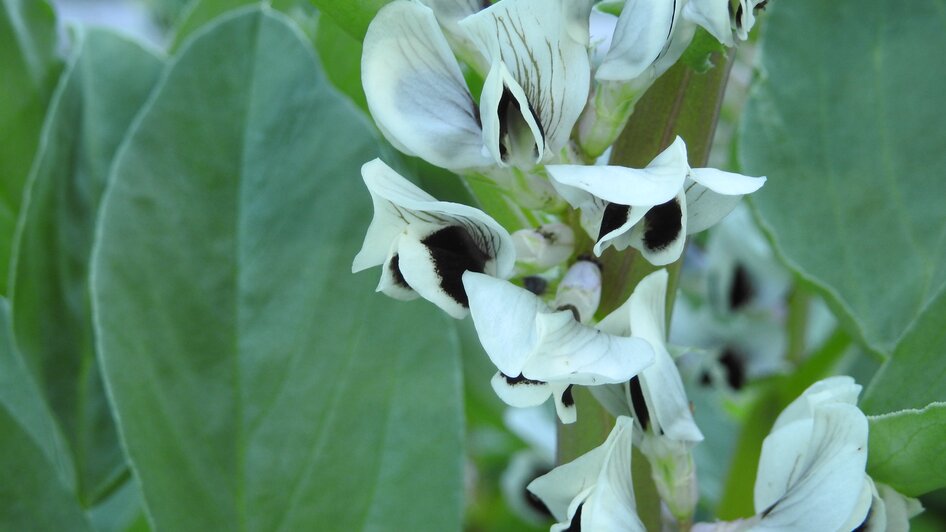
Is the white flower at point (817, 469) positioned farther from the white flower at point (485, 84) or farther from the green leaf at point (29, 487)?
the green leaf at point (29, 487)

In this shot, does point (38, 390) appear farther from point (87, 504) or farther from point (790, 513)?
point (790, 513)

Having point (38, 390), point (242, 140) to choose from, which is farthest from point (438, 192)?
point (38, 390)

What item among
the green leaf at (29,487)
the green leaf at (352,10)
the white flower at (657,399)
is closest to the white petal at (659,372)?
the white flower at (657,399)

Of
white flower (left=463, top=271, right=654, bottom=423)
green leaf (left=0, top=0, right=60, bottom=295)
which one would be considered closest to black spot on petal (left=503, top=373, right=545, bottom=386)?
white flower (left=463, top=271, right=654, bottom=423)

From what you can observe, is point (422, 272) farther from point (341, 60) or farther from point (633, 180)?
point (341, 60)

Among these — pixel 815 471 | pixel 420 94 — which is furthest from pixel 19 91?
pixel 815 471

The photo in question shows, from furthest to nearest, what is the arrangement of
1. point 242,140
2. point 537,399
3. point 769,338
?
1. point 769,338
2. point 242,140
3. point 537,399

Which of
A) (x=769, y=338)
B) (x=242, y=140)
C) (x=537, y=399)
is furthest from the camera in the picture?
(x=769, y=338)

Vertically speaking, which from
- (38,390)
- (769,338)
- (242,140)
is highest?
(242,140)
